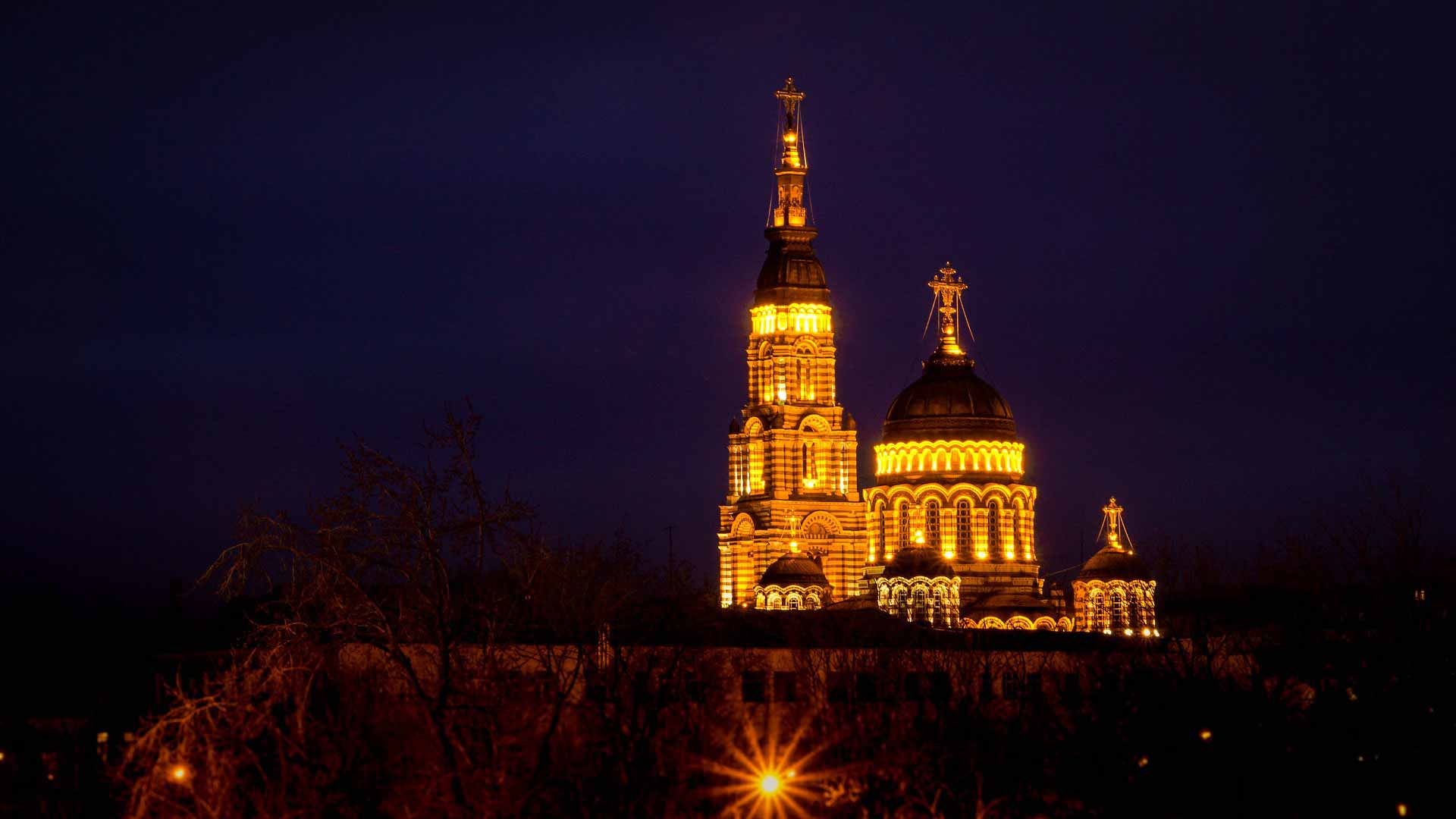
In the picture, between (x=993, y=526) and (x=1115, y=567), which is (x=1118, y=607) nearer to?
(x=1115, y=567)

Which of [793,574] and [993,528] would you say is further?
[993,528]

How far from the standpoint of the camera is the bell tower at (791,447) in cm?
11525

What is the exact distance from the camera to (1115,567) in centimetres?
11269

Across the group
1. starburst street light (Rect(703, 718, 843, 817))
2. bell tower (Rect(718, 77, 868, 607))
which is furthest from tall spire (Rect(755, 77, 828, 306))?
starburst street light (Rect(703, 718, 843, 817))

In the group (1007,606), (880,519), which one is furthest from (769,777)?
(880,519)

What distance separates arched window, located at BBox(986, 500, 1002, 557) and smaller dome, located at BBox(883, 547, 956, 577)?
796cm

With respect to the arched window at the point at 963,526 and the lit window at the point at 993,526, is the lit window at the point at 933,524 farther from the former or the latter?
the lit window at the point at 993,526

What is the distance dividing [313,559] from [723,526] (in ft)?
266

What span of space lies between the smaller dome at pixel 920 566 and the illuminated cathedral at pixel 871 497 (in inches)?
3.1

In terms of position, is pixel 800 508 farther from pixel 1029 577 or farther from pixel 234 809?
pixel 234 809

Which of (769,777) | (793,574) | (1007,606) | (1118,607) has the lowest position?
(769,777)

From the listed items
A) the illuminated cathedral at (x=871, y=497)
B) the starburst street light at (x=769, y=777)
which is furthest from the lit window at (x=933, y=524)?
the starburst street light at (x=769, y=777)

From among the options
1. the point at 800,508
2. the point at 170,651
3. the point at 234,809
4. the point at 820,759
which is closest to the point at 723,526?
the point at 800,508

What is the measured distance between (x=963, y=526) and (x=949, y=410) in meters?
6.27
